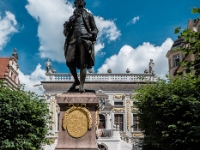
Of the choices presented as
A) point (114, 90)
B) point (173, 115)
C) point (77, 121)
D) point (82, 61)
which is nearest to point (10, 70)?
point (114, 90)

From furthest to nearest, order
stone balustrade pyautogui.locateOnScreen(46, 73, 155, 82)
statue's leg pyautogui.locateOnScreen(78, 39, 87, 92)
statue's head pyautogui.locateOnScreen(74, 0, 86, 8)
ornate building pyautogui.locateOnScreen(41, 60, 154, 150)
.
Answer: stone balustrade pyautogui.locateOnScreen(46, 73, 155, 82) < ornate building pyautogui.locateOnScreen(41, 60, 154, 150) < statue's head pyautogui.locateOnScreen(74, 0, 86, 8) < statue's leg pyautogui.locateOnScreen(78, 39, 87, 92)

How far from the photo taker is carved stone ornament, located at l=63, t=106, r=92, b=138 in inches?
276

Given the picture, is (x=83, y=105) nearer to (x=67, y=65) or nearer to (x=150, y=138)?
(x=67, y=65)

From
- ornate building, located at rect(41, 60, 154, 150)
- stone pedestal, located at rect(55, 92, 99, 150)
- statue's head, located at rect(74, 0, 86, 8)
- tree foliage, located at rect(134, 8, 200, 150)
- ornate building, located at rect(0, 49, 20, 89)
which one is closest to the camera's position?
stone pedestal, located at rect(55, 92, 99, 150)

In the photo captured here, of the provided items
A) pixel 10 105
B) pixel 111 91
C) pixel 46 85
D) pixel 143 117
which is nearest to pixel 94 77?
pixel 111 91

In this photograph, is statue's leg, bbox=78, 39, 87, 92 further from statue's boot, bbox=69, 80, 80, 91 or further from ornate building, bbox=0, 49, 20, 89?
ornate building, bbox=0, 49, 20, 89

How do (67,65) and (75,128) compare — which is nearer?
(75,128)

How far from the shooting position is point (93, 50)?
7.87 metres

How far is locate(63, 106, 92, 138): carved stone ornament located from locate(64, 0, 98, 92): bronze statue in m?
0.76

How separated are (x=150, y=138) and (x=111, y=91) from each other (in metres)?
19.2

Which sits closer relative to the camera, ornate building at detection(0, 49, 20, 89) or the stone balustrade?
the stone balustrade

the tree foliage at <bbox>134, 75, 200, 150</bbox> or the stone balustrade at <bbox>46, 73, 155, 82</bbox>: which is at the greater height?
the stone balustrade at <bbox>46, 73, 155, 82</bbox>

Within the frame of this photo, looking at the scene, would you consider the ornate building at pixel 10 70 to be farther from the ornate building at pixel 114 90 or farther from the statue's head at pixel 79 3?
the statue's head at pixel 79 3

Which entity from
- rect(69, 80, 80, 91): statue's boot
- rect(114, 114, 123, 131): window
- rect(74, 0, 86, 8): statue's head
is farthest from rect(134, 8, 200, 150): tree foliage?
rect(114, 114, 123, 131): window
